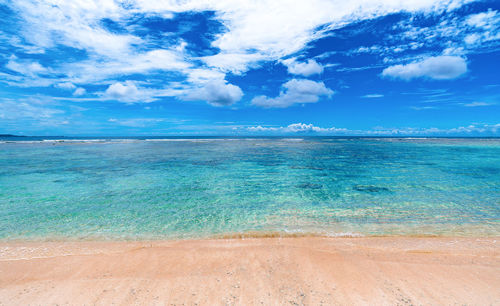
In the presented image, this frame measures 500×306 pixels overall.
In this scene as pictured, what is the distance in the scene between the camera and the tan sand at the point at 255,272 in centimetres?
524

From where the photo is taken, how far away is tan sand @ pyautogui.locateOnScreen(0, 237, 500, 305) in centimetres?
524

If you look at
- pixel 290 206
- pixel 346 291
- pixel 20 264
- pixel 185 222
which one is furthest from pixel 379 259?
pixel 20 264

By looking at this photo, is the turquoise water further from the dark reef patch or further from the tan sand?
the tan sand

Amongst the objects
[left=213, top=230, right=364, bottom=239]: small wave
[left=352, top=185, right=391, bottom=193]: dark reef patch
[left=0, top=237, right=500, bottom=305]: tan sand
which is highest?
[left=0, top=237, right=500, bottom=305]: tan sand

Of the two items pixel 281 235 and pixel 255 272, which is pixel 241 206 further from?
pixel 255 272

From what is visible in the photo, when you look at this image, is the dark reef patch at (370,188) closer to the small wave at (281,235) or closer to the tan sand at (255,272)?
the tan sand at (255,272)

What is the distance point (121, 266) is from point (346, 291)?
6.49 metres

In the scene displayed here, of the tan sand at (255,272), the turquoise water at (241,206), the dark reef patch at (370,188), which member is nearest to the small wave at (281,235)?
the turquoise water at (241,206)

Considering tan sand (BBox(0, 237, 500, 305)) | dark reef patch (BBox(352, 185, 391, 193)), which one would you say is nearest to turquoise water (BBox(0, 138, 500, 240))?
dark reef patch (BBox(352, 185, 391, 193))

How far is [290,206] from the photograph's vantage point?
12148 mm

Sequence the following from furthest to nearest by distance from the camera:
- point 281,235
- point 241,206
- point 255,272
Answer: point 241,206
point 281,235
point 255,272

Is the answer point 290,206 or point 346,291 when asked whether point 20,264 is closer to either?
point 346,291

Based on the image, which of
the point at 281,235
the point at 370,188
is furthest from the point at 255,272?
the point at 370,188

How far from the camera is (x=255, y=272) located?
244 inches
